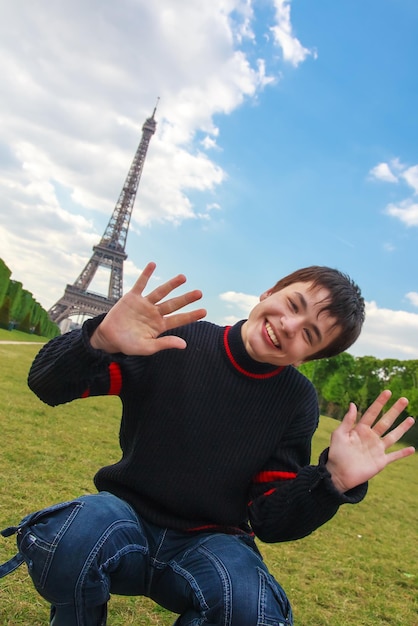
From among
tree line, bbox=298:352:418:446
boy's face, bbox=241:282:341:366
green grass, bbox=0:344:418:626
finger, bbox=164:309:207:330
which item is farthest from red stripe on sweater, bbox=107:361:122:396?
tree line, bbox=298:352:418:446

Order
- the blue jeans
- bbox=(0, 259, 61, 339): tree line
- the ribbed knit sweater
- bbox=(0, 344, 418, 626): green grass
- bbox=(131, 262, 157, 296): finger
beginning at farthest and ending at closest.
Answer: bbox=(0, 259, 61, 339): tree line
bbox=(0, 344, 418, 626): green grass
the ribbed knit sweater
bbox=(131, 262, 157, 296): finger
the blue jeans

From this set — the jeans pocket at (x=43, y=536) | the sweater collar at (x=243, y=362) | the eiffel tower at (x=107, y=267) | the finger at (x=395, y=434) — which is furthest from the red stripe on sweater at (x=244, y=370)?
the eiffel tower at (x=107, y=267)

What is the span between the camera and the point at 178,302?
1967 mm

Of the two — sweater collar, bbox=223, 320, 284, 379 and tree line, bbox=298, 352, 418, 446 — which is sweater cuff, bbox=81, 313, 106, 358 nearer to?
sweater collar, bbox=223, 320, 284, 379

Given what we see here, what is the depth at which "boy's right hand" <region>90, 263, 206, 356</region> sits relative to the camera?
6.20 feet

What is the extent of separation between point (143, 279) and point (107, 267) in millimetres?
52702

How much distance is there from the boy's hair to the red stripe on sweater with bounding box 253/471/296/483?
47 cm

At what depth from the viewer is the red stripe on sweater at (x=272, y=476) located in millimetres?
2119

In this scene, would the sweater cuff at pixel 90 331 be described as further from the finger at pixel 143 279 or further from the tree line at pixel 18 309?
the tree line at pixel 18 309

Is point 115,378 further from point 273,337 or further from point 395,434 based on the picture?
point 395,434

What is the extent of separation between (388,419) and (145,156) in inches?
2327

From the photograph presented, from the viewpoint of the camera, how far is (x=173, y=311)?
1.97 meters

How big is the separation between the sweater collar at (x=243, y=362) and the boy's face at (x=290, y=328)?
0.02 metres

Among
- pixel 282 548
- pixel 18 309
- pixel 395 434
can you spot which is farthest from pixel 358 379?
pixel 395 434
